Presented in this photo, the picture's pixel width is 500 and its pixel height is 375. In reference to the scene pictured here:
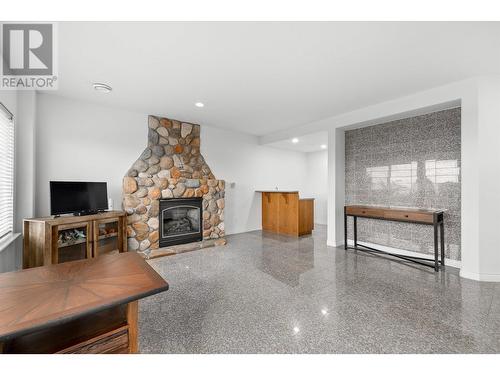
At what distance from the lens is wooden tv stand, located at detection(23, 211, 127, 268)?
109 inches

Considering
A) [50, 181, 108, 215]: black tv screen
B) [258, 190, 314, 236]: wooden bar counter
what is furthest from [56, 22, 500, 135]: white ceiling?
[258, 190, 314, 236]: wooden bar counter

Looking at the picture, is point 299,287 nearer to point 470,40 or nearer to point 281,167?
point 470,40

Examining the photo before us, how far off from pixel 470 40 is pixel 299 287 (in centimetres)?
290

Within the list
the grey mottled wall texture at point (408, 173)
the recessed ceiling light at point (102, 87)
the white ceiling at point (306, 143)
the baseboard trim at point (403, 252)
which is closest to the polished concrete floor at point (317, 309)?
the baseboard trim at point (403, 252)

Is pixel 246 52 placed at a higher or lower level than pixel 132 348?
higher

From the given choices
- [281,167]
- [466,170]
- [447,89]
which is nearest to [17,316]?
[466,170]

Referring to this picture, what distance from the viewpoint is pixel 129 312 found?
1.38 m

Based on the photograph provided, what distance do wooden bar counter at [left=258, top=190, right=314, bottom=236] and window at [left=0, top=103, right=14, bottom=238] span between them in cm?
455

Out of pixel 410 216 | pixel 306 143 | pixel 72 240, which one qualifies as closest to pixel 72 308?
pixel 72 240

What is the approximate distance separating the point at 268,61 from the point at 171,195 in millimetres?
2827

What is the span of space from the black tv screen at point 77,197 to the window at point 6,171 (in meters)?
0.39

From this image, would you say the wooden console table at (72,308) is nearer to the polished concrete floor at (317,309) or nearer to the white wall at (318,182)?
the polished concrete floor at (317,309)
